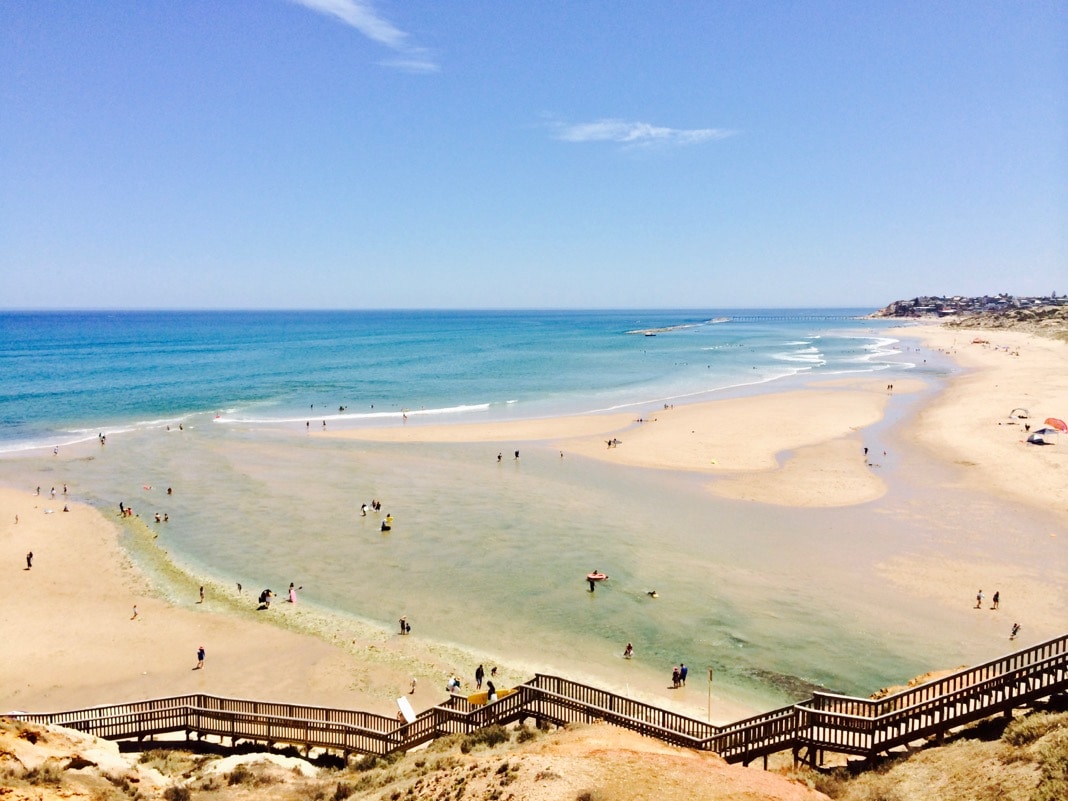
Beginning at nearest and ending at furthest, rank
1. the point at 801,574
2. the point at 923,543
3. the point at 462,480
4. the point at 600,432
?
1. the point at 801,574
2. the point at 923,543
3. the point at 462,480
4. the point at 600,432

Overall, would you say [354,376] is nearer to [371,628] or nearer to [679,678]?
[371,628]

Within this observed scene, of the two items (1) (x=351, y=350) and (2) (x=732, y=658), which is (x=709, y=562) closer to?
(2) (x=732, y=658)

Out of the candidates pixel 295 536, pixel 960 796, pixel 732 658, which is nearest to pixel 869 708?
pixel 960 796

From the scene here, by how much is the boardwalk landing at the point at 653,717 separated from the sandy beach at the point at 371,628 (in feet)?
11.4

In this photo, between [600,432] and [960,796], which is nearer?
[960,796]

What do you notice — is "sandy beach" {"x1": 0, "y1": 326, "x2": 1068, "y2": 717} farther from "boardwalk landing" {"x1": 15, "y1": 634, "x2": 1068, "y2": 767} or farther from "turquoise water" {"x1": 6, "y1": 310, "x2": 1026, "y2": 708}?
"boardwalk landing" {"x1": 15, "y1": 634, "x2": 1068, "y2": 767}

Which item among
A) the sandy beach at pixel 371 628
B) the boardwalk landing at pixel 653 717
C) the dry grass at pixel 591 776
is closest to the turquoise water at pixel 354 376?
the sandy beach at pixel 371 628

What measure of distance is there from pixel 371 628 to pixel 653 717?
1298 cm

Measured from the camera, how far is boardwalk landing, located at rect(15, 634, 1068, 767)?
12078 millimetres

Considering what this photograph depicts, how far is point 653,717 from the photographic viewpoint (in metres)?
13.5

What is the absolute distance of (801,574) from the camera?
86.7 feet

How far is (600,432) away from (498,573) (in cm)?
2761

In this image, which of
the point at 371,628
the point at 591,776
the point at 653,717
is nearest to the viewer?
the point at 591,776

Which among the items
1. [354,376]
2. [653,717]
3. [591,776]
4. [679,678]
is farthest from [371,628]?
[354,376]
